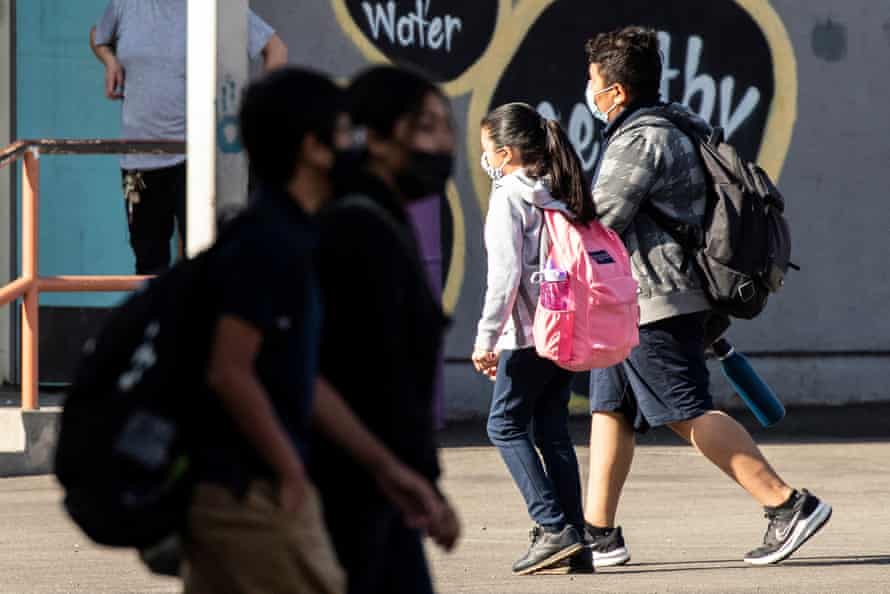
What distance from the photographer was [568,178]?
6523 mm

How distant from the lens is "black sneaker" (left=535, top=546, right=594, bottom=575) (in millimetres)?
6570

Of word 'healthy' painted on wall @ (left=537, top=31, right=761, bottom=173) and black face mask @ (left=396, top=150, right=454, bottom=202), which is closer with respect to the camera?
black face mask @ (left=396, top=150, right=454, bottom=202)

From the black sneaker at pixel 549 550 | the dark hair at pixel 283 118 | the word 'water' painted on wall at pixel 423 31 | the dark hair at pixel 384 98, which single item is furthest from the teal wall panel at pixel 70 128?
the dark hair at pixel 283 118

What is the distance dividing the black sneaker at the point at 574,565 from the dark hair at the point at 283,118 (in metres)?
3.45

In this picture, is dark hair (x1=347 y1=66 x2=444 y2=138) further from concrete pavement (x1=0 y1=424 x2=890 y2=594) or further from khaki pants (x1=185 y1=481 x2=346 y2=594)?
concrete pavement (x1=0 y1=424 x2=890 y2=594)

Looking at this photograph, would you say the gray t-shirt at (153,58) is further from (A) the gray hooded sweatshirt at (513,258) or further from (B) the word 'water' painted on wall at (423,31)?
(A) the gray hooded sweatshirt at (513,258)

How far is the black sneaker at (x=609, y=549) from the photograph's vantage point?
6.74 metres

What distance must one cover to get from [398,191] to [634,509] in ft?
15.6

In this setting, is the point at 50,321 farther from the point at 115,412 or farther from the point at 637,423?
the point at 115,412

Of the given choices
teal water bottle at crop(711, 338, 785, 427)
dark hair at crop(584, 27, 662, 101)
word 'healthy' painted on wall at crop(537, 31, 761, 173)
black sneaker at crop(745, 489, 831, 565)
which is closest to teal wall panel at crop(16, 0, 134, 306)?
word 'healthy' painted on wall at crop(537, 31, 761, 173)

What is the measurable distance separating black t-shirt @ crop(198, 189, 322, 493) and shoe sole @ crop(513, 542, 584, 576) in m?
3.33

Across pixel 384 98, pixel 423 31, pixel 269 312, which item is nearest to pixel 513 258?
pixel 384 98

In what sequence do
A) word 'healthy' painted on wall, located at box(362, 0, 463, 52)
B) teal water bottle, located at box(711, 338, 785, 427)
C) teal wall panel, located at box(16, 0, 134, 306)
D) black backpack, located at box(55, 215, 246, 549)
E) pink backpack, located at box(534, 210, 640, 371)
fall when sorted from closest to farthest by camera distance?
black backpack, located at box(55, 215, 246, 549) → pink backpack, located at box(534, 210, 640, 371) → teal water bottle, located at box(711, 338, 785, 427) → teal wall panel, located at box(16, 0, 134, 306) → word 'healthy' painted on wall, located at box(362, 0, 463, 52)

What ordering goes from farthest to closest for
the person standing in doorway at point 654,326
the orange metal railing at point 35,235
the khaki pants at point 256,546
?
the orange metal railing at point 35,235 < the person standing in doorway at point 654,326 < the khaki pants at point 256,546
